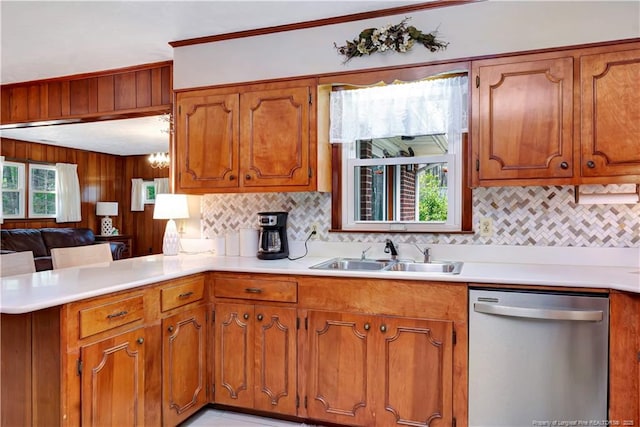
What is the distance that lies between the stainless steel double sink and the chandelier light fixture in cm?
494

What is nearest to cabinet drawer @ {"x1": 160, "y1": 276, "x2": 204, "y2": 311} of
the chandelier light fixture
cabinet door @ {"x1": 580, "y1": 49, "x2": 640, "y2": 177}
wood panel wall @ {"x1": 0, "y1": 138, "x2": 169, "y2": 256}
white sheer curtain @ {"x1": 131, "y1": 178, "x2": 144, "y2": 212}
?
cabinet door @ {"x1": 580, "y1": 49, "x2": 640, "y2": 177}

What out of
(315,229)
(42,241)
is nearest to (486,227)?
(315,229)

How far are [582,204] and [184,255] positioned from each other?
2593 mm

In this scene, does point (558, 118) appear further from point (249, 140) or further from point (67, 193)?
point (67, 193)

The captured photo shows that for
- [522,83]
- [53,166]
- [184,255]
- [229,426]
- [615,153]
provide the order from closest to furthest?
[615,153] → [522,83] → [229,426] → [184,255] → [53,166]

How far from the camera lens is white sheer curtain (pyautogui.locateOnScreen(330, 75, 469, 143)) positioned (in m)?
2.43

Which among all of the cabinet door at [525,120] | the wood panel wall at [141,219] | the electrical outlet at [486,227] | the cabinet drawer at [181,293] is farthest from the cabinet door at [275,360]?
the wood panel wall at [141,219]

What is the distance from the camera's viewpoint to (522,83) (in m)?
2.20

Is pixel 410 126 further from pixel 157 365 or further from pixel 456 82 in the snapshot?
pixel 157 365

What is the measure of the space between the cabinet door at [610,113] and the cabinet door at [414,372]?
113 cm

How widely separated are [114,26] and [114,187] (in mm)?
7019

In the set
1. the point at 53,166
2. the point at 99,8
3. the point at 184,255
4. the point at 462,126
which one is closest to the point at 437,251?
the point at 462,126

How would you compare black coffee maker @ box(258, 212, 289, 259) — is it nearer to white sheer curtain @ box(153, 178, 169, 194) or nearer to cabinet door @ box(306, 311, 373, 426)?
cabinet door @ box(306, 311, 373, 426)

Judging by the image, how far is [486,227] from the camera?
2559 mm
